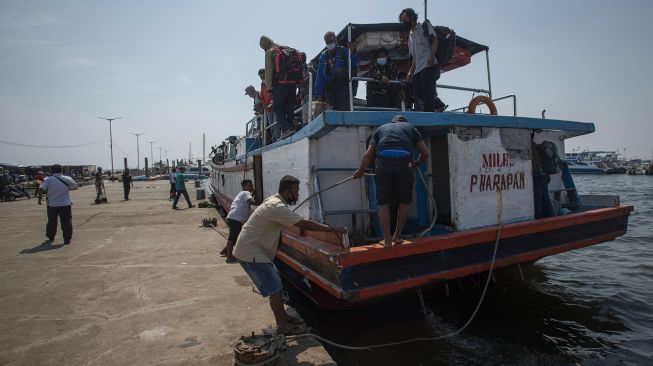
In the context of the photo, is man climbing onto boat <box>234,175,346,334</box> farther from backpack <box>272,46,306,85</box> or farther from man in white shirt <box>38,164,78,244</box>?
man in white shirt <box>38,164,78,244</box>

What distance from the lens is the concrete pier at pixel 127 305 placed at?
327cm

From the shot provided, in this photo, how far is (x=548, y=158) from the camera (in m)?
5.47

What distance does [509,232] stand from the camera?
419cm

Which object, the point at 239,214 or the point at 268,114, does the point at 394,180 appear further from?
the point at 268,114

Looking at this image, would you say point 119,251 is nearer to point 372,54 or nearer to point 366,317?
point 366,317

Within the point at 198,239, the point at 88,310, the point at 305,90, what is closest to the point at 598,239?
the point at 305,90

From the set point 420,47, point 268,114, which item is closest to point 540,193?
point 420,47

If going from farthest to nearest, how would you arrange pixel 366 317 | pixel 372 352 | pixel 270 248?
pixel 366 317, pixel 372 352, pixel 270 248

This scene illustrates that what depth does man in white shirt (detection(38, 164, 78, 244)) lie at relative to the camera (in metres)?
7.89

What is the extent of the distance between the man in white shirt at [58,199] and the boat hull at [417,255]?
5.80 m

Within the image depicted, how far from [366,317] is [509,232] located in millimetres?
2150

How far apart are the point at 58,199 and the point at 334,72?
671 centimetres

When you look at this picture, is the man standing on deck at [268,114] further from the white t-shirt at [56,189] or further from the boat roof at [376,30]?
the white t-shirt at [56,189]

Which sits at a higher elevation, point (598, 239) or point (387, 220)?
point (387, 220)
